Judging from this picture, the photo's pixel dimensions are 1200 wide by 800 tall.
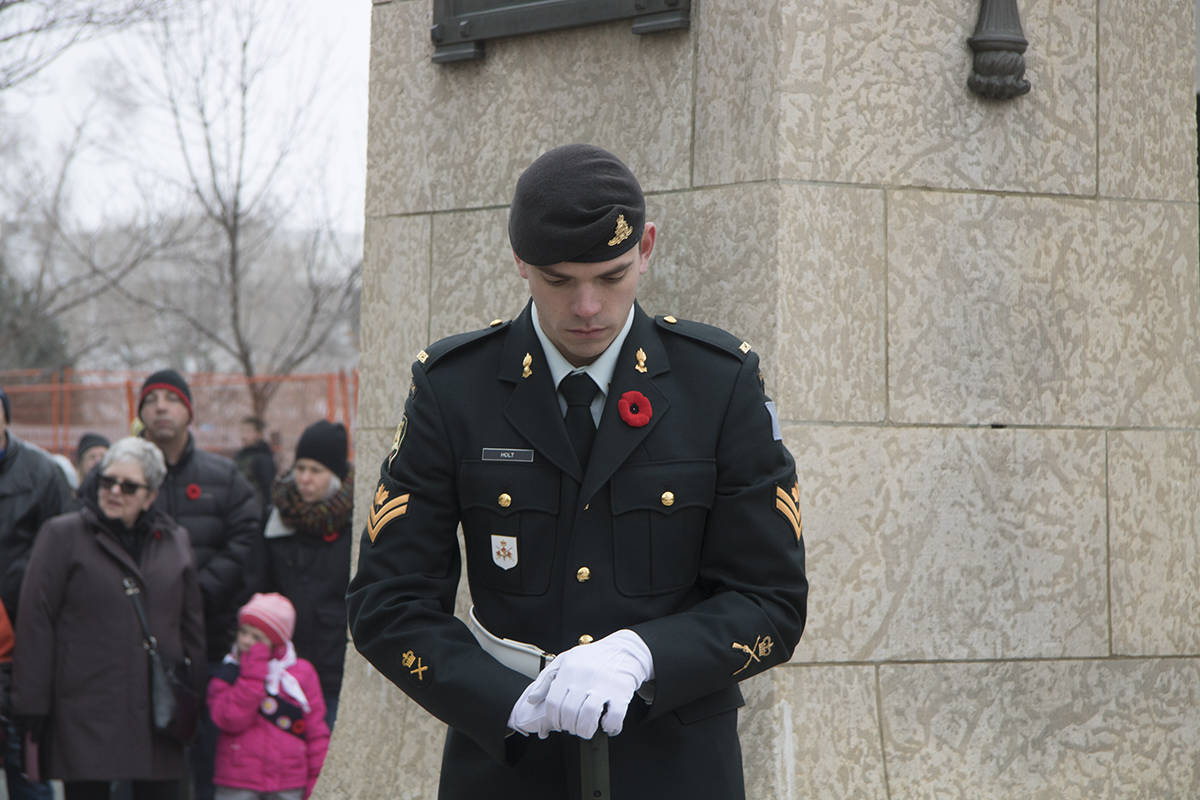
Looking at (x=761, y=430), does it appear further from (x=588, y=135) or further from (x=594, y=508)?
(x=588, y=135)

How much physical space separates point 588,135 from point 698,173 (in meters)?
0.36

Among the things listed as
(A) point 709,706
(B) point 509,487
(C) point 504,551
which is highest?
(B) point 509,487

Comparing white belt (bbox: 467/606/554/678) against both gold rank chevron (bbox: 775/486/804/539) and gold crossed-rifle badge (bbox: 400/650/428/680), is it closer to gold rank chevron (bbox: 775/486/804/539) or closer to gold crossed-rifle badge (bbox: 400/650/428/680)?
gold crossed-rifle badge (bbox: 400/650/428/680)

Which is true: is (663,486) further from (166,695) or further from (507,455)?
(166,695)

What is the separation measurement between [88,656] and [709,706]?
348 centimetres

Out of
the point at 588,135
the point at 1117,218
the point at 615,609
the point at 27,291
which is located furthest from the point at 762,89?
the point at 27,291

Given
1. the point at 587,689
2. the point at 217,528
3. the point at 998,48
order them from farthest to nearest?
1. the point at 217,528
2. the point at 998,48
3. the point at 587,689

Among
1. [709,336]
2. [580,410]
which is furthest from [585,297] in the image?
[709,336]

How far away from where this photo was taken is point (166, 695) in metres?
5.29

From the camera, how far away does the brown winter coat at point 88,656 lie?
5203 mm

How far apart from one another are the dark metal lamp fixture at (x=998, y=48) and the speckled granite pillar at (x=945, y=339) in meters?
0.05

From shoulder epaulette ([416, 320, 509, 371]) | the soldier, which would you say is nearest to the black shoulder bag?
the soldier

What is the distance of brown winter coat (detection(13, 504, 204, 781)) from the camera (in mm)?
5203

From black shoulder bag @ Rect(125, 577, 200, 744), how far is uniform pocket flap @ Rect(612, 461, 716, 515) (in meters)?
3.40
